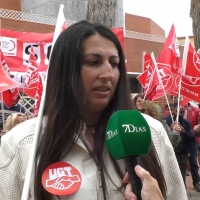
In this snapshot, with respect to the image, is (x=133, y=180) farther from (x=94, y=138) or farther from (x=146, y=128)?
(x=94, y=138)

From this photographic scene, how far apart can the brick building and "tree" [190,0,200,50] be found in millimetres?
5030

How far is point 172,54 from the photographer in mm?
7445

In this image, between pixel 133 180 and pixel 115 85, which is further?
pixel 115 85

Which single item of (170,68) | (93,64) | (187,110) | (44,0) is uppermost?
(44,0)

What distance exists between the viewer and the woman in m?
1.72

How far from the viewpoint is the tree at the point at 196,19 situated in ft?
33.0

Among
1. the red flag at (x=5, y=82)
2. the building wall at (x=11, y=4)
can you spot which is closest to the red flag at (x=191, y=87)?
the red flag at (x=5, y=82)

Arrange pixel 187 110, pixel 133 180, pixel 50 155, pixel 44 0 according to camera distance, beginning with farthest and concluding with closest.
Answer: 1. pixel 44 0
2. pixel 187 110
3. pixel 50 155
4. pixel 133 180

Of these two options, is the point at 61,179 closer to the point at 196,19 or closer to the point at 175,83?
the point at 175,83

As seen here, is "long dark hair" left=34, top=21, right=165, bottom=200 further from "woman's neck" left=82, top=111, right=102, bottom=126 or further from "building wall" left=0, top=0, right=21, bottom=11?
"building wall" left=0, top=0, right=21, bottom=11

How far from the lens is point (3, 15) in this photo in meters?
15.0

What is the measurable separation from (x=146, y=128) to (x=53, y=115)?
0.51m

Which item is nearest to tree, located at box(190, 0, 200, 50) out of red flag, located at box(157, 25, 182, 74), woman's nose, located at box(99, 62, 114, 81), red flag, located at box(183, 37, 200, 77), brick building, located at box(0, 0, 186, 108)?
red flag, located at box(157, 25, 182, 74)

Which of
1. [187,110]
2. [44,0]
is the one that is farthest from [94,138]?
[44,0]
